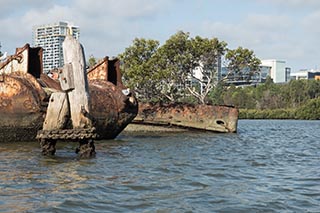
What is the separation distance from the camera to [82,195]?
718cm

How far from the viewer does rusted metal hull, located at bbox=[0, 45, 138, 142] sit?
14055mm

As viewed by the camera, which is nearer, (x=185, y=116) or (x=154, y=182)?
(x=154, y=182)

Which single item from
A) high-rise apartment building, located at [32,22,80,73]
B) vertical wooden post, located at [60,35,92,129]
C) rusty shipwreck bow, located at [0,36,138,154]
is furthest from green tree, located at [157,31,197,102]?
vertical wooden post, located at [60,35,92,129]

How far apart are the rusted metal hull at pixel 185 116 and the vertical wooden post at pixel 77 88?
42.2ft

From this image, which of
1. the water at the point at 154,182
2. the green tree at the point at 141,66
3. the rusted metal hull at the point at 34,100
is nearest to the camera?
the water at the point at 154,182

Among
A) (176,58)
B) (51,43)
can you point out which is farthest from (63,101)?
(51,43)

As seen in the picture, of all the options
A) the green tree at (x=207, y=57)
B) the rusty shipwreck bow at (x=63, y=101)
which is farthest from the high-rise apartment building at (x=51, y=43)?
the rusty shipwreck bow at (x=63, y=101)

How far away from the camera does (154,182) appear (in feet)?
27.6

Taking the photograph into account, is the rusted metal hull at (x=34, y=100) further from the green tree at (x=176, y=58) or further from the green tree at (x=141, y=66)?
the green tree at (x=176, y=58)

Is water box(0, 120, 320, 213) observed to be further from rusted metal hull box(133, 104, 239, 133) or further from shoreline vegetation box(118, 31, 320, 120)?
shoreline vegetation box(118, 31, 320, 120)

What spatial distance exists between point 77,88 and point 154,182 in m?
3.17

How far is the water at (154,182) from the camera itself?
6.70 m

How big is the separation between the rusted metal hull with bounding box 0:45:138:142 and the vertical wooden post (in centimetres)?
171

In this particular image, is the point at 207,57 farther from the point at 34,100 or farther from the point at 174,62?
the point at 34,100
